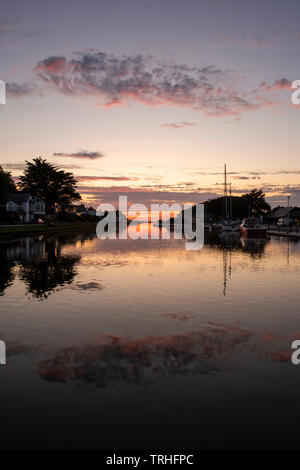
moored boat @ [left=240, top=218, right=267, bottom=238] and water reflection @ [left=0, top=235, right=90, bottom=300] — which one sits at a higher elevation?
moored boat @ [left=240, top=218, right=267, bottom=238]

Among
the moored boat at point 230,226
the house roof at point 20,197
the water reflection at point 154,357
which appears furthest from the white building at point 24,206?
the water reflection at point 154,357

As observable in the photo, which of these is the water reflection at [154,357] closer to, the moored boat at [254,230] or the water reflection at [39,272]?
the water reflection at [39,272]

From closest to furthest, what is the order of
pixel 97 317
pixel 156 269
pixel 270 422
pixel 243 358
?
pixel 270 422
pixel 243 358
pixel 97 317
pixel 156 269

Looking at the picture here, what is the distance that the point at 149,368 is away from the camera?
25.7 ft

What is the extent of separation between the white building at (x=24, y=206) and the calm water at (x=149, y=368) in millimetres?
99925

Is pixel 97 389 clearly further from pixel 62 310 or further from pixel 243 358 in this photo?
pixel 62 310

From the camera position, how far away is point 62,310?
12875 millimetres

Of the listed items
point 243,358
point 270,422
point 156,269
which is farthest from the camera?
point 156,269

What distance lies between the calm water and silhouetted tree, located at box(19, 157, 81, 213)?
3843 inches

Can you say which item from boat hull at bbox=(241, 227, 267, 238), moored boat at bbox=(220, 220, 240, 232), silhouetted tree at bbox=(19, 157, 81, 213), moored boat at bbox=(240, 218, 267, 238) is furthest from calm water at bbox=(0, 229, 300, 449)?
silhouetted tree at bbox=(19, 157, 81, 213)

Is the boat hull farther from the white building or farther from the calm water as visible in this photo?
the white building

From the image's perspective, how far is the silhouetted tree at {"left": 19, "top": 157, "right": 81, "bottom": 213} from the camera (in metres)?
107
